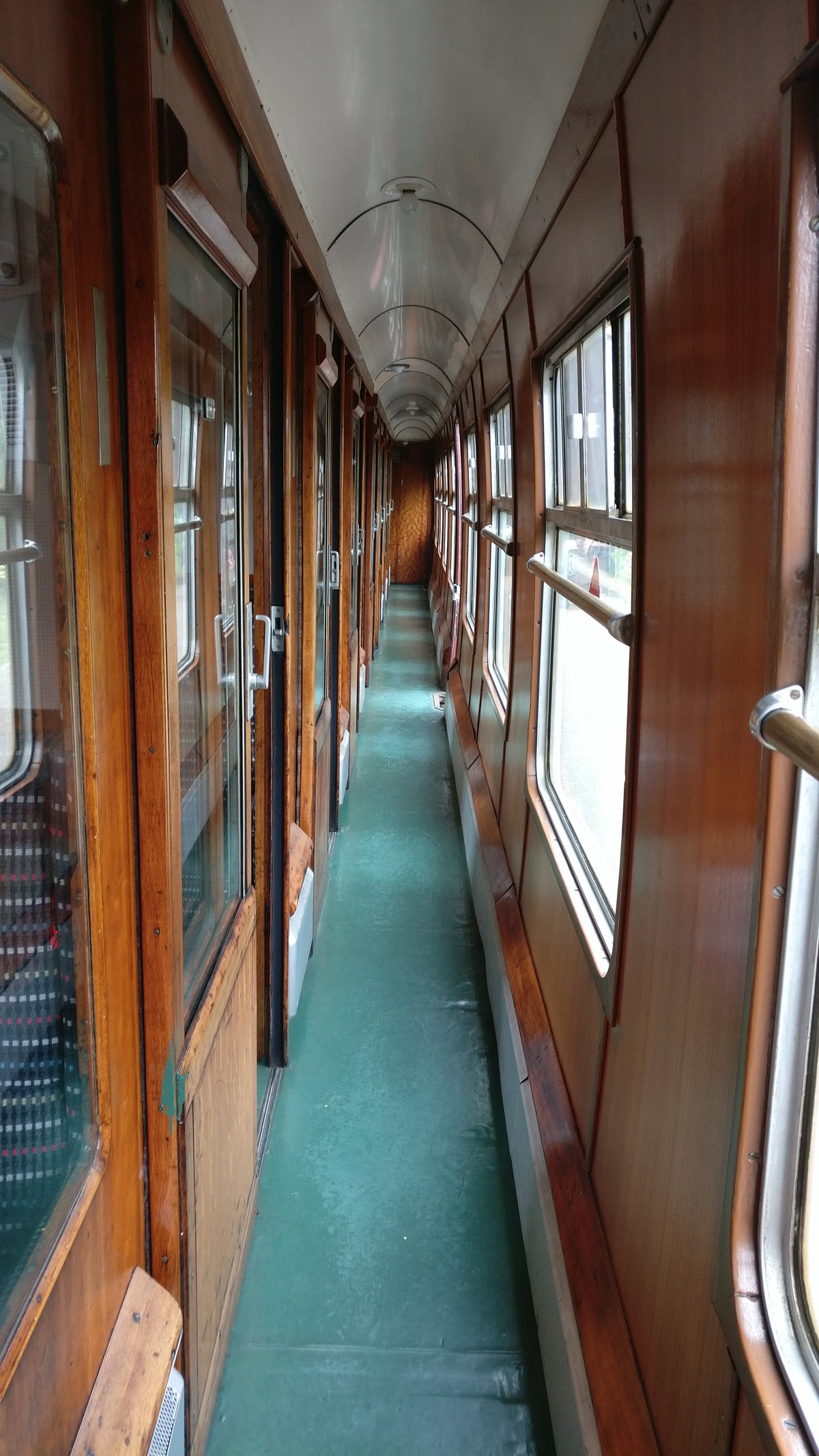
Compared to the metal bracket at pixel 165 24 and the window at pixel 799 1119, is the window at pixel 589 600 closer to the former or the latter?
the window at pixel 799 1119

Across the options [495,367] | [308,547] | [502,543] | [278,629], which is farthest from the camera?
[495,367]

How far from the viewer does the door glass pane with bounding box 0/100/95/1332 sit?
3.89 ft

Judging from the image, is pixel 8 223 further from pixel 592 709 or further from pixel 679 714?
pixel 592 709

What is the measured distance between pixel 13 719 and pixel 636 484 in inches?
50.8

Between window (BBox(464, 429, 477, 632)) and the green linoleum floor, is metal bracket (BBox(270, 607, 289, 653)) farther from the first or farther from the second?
window (BBox(464, 429, 477, 632))

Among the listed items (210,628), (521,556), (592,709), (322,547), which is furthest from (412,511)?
(210,628)

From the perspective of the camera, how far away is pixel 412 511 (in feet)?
64.9

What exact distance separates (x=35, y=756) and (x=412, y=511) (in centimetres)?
1899

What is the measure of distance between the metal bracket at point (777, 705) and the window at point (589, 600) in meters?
0.91

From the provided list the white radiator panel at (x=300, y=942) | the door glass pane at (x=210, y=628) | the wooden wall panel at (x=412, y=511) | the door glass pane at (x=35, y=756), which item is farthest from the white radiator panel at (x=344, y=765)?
the wooden wall panel at (x=412, y=511)

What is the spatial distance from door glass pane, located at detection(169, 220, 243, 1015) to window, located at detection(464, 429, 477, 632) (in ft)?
16.6

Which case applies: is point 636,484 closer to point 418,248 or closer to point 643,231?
point 643,231

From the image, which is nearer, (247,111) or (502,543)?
(247,111)

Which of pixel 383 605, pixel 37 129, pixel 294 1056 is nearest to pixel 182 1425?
pixel 294 1056
